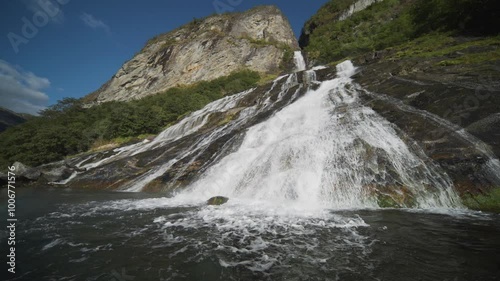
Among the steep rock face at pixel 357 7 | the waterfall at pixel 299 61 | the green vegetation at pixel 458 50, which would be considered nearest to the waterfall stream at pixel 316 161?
the green vegetation at pixel 458 50

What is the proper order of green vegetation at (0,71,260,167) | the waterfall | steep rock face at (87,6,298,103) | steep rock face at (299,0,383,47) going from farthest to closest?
steep rock face at (299,0,383,47) → steep rock face at (87,6,298,103) → the waterfall → green vegetation at (0,71,260,167)

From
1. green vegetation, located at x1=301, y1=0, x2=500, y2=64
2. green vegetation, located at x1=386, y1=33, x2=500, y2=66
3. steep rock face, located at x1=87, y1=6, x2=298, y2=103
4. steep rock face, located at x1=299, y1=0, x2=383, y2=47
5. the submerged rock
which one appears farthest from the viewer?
steep rock face, located at x1=299, y1=0, x2=383, y2=47

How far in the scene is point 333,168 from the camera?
10578mm

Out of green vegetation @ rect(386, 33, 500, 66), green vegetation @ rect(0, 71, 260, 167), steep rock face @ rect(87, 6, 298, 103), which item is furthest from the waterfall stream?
steep rock face @ rect(87, 6, 298, 103)

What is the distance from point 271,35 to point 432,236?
226 ft

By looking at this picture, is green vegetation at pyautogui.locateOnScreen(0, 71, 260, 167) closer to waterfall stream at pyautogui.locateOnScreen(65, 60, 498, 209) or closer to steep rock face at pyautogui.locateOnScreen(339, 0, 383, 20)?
waterfall stream at pyautogui.locateOnScreen(65, 60, 498, 209)

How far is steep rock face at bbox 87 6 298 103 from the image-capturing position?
194 ft

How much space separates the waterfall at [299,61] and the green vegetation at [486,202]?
46.2 m

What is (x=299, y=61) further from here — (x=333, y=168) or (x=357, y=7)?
(x=333, y=168)

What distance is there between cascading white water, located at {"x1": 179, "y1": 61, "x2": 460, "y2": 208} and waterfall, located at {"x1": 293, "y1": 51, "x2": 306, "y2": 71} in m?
38.1

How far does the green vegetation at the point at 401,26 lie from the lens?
2269cm

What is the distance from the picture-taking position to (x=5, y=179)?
60.8ft

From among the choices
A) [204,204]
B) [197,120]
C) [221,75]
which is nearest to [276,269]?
[204,204]

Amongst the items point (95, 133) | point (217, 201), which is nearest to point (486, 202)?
point (217, 201)
